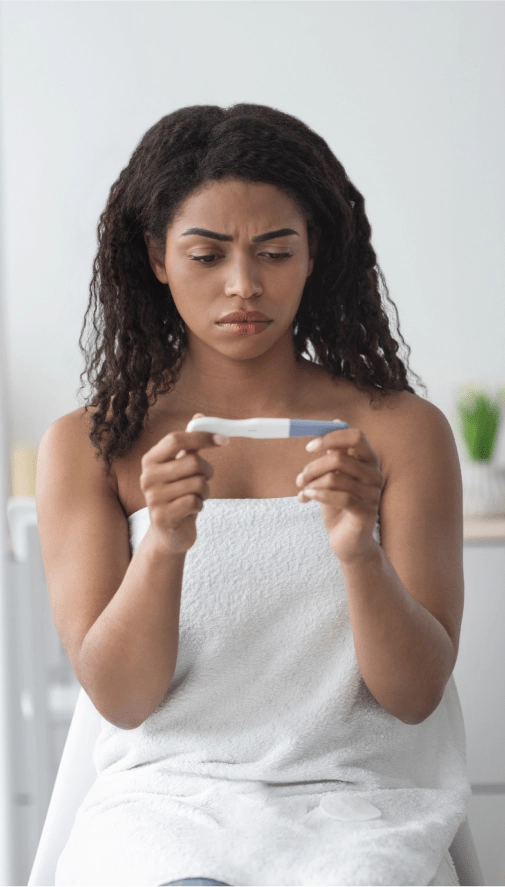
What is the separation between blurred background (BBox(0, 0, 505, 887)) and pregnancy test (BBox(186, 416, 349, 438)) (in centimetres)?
120

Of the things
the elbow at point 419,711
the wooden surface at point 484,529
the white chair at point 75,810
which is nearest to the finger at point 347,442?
the elbow at point 419,711

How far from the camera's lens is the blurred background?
2.10 m

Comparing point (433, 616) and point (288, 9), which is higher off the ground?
point (288, 9)

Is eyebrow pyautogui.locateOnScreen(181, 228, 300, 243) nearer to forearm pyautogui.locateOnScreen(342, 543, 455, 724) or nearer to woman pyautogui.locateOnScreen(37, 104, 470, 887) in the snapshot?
woman pyautogui.locateOnScreen(37, 104, 470, 887)

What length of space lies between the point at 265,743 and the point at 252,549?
0.60 ft

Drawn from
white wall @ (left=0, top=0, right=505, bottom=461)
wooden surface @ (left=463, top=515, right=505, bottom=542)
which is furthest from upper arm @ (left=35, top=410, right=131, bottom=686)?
white wall @ (left=0, top=0, right=505, bottom=461)

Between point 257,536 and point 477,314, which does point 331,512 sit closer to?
point 257,536

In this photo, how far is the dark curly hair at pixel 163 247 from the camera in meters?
0.98

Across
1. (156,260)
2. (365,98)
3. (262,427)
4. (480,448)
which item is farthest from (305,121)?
(262,427)

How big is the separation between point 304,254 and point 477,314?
1.20 metres

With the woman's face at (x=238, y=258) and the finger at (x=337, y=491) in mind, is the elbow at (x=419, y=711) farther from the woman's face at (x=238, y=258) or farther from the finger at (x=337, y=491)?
the woman's face at (x=238, y=258)

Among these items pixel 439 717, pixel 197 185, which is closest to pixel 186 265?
pixel 197 185

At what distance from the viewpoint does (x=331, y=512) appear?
0.84m

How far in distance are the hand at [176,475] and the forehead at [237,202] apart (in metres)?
0.26
